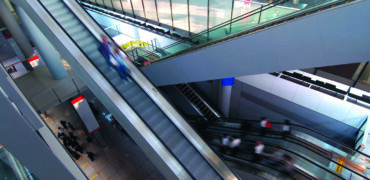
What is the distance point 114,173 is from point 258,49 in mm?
9530

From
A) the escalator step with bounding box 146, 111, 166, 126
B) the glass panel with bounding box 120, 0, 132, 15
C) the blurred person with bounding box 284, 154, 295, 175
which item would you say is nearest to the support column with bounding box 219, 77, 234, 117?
the escalator step with bounding box 146, 111, 166, 126

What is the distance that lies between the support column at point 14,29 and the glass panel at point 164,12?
12.4 metres

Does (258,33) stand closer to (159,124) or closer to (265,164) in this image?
(159,124)

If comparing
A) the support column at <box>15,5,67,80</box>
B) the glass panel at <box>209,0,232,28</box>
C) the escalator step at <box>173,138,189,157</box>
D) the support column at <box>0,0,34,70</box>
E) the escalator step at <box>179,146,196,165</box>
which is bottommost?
the escalator step at <box>179,146,196,165</box>

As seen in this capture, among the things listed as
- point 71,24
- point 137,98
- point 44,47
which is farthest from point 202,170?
point 44,47

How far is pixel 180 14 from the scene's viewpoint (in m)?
10.5

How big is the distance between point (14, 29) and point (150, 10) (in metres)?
12.7

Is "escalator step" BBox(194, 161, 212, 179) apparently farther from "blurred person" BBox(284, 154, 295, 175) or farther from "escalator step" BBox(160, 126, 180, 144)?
"blurred person" BBox(284, 154, 295, 175)

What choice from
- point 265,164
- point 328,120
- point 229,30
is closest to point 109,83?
point 229,30

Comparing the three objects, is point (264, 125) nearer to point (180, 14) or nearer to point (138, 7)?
point (180, 14)

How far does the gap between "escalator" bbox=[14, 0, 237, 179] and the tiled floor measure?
4198mm

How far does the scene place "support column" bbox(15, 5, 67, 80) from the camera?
10523mm

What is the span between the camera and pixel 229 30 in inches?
273

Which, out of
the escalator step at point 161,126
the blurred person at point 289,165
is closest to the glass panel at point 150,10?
the escalator step at point 161,126
